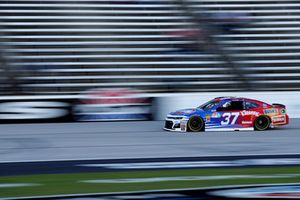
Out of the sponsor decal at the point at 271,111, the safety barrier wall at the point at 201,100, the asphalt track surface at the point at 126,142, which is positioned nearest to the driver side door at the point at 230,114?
the asphalt track surface at the point at 126,142

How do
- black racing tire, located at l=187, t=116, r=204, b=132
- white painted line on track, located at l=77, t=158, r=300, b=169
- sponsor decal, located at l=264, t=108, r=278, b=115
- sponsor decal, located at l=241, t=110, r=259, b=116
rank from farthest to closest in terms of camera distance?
sponsor decal, located at l=264, t=108, r=278, b=115, sponsor decal, located at l=241, t=110, r=259, b=116, black racing tire, located at l=187, t=116, r=204, b=132, white painted line on track, located at l=77, t=158, r=300, b=169

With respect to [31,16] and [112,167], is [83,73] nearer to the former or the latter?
[31,16]

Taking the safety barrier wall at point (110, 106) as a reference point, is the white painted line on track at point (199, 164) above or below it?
below

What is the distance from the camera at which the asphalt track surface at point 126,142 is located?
11656 mm

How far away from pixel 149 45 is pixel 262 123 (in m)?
8.06

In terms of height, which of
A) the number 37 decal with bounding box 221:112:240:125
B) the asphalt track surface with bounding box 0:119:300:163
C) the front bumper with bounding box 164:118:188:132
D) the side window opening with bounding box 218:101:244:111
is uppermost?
the side window opening with bounding box 218:101:244:111

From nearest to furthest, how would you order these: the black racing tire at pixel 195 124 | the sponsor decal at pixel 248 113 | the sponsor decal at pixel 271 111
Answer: the black racing tire at pixel 195 124
the sponsor decal at pixel 248 113
the sponsor decal at pixel 271 111

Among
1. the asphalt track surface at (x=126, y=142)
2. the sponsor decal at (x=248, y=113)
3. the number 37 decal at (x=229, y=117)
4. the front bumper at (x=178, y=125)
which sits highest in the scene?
the sponsor decal at (x=248, y=113)

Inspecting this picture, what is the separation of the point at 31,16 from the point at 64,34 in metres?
1.45

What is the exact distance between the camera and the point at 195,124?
50.8 ft

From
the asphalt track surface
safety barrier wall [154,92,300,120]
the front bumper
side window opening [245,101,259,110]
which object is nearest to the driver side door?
side window opening [245,101,259,110]

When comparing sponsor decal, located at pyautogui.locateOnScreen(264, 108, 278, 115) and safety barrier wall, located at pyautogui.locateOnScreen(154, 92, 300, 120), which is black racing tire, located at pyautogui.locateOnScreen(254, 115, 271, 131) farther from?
safety barrier wall, located at pyautogui.locateOnScreen(154, 92, 300, 120)

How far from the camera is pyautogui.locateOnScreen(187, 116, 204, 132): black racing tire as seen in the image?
15406 millimetres

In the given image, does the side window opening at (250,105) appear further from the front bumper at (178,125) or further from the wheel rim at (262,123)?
the front bumper at (178,125)
